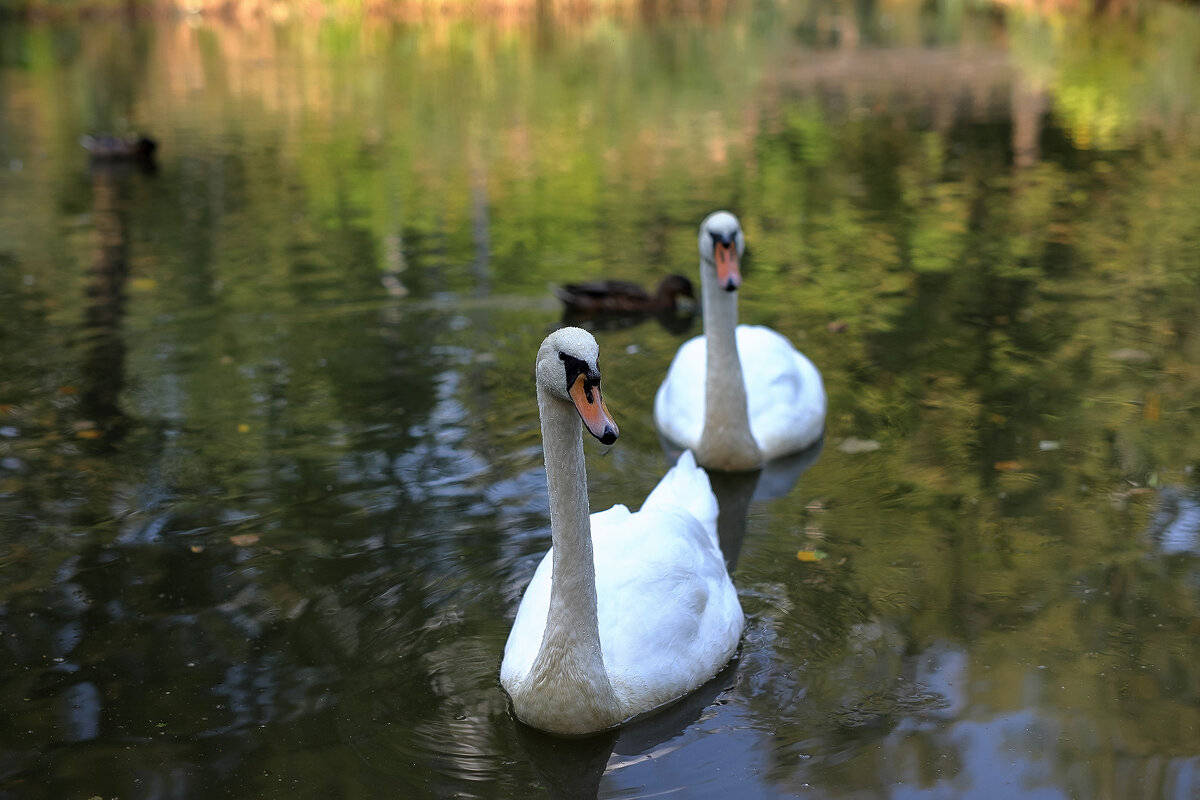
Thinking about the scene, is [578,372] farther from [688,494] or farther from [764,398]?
[764,398]

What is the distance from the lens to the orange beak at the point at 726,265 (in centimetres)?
635

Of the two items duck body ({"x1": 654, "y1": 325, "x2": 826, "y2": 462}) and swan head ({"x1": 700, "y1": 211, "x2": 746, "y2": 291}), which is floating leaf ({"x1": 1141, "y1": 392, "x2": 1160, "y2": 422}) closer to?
duck body ({"x1": 654, "y1": 325, "x2": 826, "y2": 462})

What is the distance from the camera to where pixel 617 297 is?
9.66 meters

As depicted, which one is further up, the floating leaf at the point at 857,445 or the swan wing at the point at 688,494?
the swan wing at the point at 688,494

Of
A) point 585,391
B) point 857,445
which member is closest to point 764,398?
point 857,445

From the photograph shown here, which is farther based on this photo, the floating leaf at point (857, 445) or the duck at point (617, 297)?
the duck at point (617, 297)

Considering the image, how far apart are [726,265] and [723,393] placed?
2.09 ft

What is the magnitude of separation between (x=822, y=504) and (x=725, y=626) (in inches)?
64.6

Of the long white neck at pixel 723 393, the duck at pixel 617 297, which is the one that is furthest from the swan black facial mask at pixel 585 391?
the duck at pixel 617 297

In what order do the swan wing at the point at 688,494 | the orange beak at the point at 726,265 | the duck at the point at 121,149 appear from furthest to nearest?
the duck at the point at 121,149 → the orange beak at the point at 726,265 → the swan wing at the point at 688,494

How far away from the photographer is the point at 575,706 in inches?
171

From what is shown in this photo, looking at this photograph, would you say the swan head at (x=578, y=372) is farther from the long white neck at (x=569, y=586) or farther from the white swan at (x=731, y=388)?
the white swan at (x=731, y=388)

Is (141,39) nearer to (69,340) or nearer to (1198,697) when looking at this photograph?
(69,340)

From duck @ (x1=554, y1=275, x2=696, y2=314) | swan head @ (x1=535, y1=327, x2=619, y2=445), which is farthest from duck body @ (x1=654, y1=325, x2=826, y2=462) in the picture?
swan head @ (x1=535, y1=327, x2=619, y2=445)
